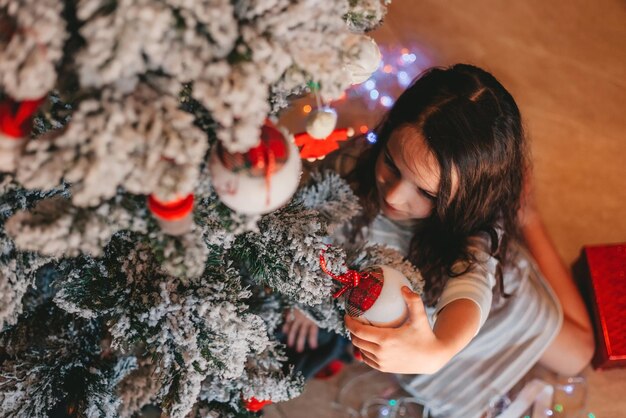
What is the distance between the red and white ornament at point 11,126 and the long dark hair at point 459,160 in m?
0.61

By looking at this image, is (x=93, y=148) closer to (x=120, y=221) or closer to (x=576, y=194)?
(x=120, y=221)

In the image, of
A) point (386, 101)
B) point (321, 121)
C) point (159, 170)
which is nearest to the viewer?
point (159, 170)

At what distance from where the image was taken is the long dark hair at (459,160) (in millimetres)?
875

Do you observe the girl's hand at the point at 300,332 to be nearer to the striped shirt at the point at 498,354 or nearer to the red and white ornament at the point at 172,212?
the striped shirt at the point at 498,354

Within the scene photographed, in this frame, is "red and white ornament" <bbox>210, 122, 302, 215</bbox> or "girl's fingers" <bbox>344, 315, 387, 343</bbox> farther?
"girl's fingers" <bbox>344, 315, 387, 343</bbox>

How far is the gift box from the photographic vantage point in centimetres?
128

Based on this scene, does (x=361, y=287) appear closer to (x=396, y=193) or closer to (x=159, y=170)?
(x=396, y=193)

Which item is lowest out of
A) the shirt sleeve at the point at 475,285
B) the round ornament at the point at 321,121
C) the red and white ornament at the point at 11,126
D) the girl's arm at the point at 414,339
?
the shirt sleeve at the point at 475,285

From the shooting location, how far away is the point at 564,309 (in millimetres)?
1319

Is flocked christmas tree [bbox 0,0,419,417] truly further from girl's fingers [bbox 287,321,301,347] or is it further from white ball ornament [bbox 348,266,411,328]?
girl's fingers [bbox 287,321,301,347]

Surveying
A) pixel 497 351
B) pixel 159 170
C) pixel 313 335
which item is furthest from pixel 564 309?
pixel 159 170

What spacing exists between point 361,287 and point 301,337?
0.53 meters

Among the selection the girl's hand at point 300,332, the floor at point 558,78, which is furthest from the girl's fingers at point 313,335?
the floor at point 558,78

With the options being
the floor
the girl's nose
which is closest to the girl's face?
the girl's nose
